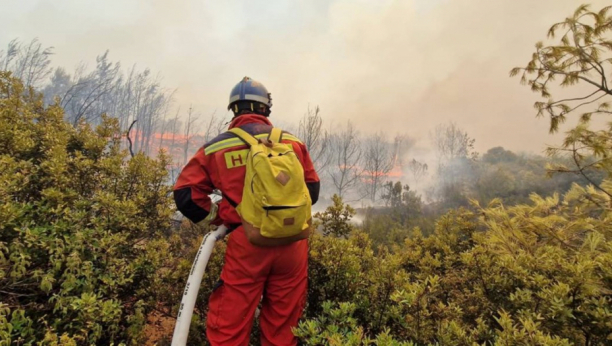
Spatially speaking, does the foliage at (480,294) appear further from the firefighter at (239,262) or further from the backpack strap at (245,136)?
the backpack strap at (245,136)

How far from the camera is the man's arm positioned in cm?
175

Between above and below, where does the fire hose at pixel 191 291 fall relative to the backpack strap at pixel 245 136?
below

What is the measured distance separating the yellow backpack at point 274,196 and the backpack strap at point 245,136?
0.14 meters

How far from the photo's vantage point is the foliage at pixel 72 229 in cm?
148

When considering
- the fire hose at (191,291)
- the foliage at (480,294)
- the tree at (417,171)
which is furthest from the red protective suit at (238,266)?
the tree at (417,171)

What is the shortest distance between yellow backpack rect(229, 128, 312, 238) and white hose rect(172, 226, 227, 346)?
38 cm

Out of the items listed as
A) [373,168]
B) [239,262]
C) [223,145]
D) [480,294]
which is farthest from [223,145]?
[373,168]

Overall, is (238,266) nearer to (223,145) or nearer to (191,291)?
(191,291)

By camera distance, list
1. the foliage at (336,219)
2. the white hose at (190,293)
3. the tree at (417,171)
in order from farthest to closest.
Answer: the tree at (417,171)
the foliage at (336,219)
the white hose at (190,293)

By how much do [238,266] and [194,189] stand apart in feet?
1.82

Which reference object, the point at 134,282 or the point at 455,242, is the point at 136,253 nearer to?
the point at 134,282

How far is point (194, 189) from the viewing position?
1.78m

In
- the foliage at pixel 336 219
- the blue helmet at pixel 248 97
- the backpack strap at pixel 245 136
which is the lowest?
the foliage at pixel 336 219

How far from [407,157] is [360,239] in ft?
105
